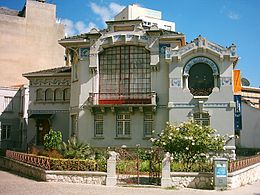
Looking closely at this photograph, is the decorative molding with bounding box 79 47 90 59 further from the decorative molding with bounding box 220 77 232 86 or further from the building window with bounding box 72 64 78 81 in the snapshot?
the decorative molding with bounding box 220 77 232 86

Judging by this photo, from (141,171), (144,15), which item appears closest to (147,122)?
(141,171)

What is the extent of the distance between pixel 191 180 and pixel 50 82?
19935mm

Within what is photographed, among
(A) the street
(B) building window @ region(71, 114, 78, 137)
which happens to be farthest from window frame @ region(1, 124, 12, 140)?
(A) the street

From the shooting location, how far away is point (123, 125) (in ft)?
94.1

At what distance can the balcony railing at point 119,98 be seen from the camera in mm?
28172

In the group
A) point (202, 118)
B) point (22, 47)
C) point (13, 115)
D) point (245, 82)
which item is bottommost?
point (202, 118)

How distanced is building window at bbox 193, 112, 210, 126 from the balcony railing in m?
3.60

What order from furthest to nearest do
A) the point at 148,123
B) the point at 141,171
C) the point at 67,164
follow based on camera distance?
the point at 148,123 → the point at 141,171 → the point at 67,164

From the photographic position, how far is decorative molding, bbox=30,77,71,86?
112 feet

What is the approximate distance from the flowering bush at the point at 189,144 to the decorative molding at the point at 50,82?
1575cm

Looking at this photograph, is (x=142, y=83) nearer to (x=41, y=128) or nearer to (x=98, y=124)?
(x=98, y=124)

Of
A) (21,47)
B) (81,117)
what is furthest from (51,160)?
(21,47)

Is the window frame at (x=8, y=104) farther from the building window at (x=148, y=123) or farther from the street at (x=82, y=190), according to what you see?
the street at (x=82, y=190)

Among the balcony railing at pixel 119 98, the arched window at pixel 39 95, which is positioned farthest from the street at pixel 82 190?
the arched window at pixel 39 95
